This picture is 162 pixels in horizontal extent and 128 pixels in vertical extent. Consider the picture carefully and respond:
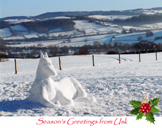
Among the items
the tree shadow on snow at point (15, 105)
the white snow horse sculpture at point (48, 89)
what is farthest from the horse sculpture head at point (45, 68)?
the tree shadow on snow at point (15, 105)

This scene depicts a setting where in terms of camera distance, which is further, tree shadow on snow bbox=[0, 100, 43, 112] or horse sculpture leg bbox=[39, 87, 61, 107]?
tree shadow on snow bbox=[0, 100, 43, 112]

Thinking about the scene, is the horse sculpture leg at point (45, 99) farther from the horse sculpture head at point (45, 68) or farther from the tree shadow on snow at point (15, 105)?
the horse sculpture head at point (45, 68)

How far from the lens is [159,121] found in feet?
11.4

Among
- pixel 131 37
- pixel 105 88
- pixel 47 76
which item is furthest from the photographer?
pixel 131 37

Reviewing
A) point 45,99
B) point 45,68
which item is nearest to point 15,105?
point 45,99

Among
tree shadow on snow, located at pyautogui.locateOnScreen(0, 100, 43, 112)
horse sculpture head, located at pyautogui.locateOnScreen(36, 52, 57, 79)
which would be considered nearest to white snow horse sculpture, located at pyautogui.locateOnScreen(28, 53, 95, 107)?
horse sculpture head, located at pyautogui.locateOnScreen(36, 52, 57, 79)

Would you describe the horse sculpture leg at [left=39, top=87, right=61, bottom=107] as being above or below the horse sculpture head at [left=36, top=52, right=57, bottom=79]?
below

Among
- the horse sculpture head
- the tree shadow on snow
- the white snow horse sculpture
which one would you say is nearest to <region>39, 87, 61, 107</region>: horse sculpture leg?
the white snow horse sculpture

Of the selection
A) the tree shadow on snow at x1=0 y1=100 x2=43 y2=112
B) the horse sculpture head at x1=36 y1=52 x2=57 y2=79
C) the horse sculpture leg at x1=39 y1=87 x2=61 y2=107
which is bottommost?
the tree shadow on snow at x1=0 y1=100 x2=43 y2=112

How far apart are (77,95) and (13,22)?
57.9 ft

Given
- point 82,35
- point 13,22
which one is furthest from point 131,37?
point 13,22

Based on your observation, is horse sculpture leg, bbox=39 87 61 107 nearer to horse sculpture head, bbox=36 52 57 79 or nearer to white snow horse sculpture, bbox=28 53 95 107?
white snow horse sculpture, bbox=28 53 95 107

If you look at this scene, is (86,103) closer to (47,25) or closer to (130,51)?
(47,25)

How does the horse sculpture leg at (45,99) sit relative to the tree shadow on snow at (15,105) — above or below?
above
